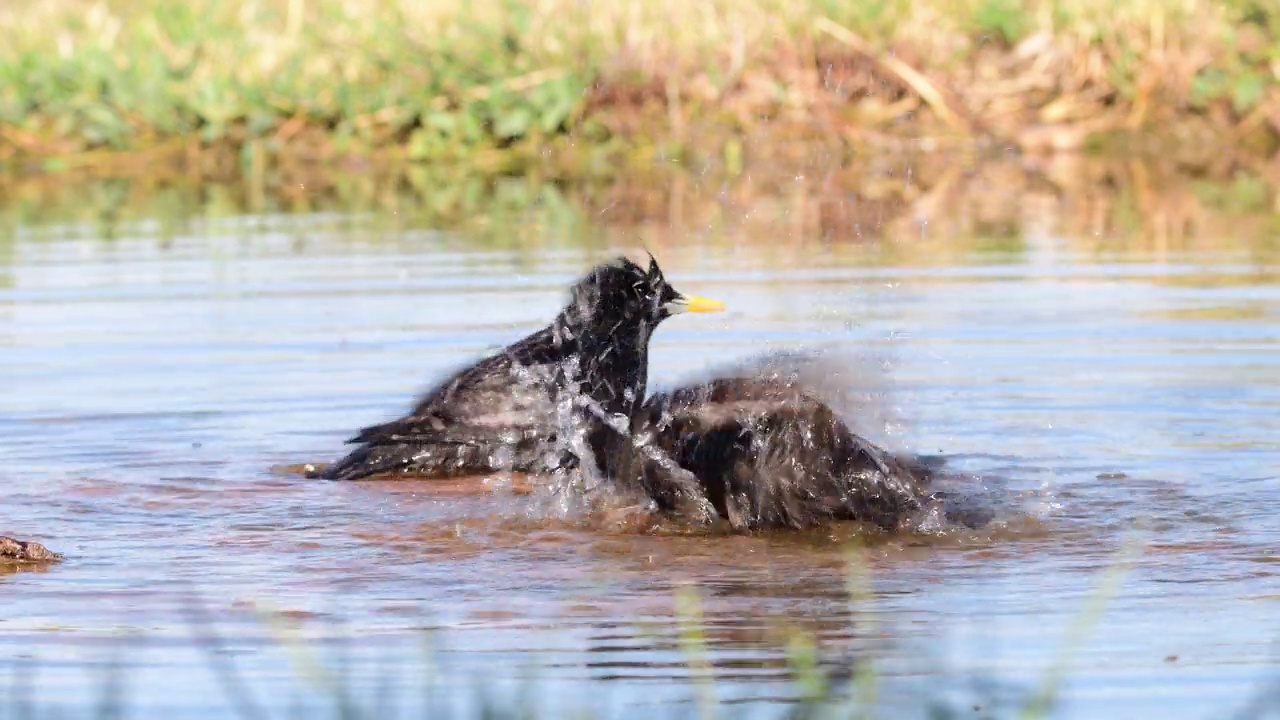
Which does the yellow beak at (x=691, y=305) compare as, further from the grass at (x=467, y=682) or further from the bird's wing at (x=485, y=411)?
the grass at (x=467, y=682)

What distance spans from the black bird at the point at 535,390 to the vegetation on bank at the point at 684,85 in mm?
10299

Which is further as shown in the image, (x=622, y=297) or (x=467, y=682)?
(x=622, y=297)

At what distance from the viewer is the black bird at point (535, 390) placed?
817 centimetres

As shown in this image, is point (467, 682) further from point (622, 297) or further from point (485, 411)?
point (485, 411)

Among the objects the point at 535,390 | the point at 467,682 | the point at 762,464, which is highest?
the point at 535,390

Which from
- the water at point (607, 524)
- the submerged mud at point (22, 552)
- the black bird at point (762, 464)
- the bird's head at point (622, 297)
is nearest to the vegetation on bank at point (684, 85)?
the water at point (607, 524)

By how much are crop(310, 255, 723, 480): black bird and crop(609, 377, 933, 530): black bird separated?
76 cm

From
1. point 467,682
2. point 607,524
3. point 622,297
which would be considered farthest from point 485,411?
point 467,682

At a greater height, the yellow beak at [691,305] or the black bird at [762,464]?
the yellow beak at [691,305]

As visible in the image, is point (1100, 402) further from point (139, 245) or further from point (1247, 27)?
point (1247, 27)

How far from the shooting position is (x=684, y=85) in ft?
62.8

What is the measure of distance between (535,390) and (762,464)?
57.9 inches

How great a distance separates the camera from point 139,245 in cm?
1434

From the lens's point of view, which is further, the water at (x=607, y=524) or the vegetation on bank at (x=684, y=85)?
the vegetation on bank at (x=684, y=85)
